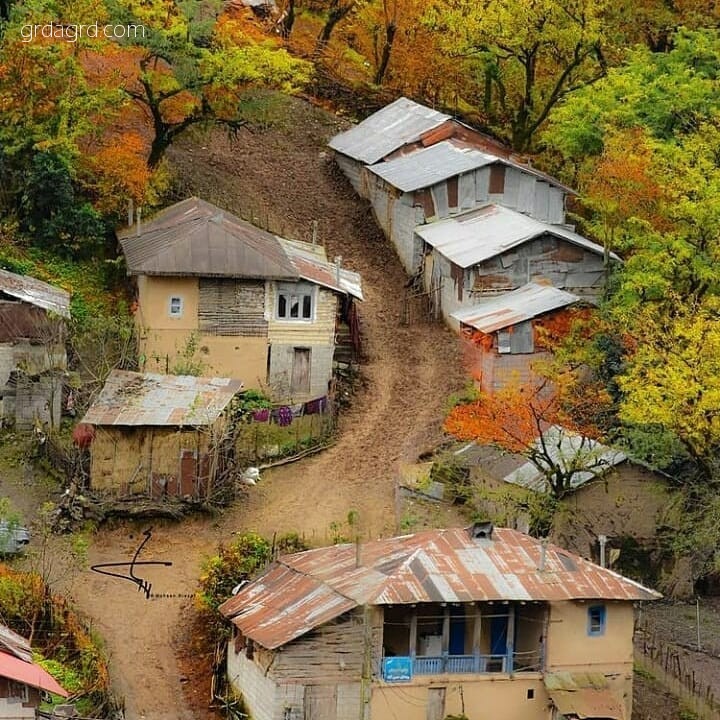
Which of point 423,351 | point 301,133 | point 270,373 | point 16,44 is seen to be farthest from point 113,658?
point 301,133

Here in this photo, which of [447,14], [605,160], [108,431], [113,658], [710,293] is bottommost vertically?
[113,658]

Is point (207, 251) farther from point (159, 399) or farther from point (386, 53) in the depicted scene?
point (386, 53)

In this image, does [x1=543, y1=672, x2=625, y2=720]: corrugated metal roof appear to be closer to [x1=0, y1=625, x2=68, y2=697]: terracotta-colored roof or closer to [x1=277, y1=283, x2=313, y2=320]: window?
[x1=0, y1=625, x2=68, y2=697]: terracotta-colored roof

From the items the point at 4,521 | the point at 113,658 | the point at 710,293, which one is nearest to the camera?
the point at 113,658

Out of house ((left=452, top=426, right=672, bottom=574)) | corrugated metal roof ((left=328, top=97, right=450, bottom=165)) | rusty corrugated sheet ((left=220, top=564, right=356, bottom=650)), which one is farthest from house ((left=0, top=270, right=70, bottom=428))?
corrugated metal roof ((left=328, top=97, right=450, bottom=165))

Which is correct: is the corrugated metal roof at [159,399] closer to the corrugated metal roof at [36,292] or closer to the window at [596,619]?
the corrugated metal roof at [36,292]

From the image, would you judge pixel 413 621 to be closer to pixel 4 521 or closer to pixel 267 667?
pixel 267 667

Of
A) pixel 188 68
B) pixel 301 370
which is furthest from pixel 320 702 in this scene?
pixel 188 68
